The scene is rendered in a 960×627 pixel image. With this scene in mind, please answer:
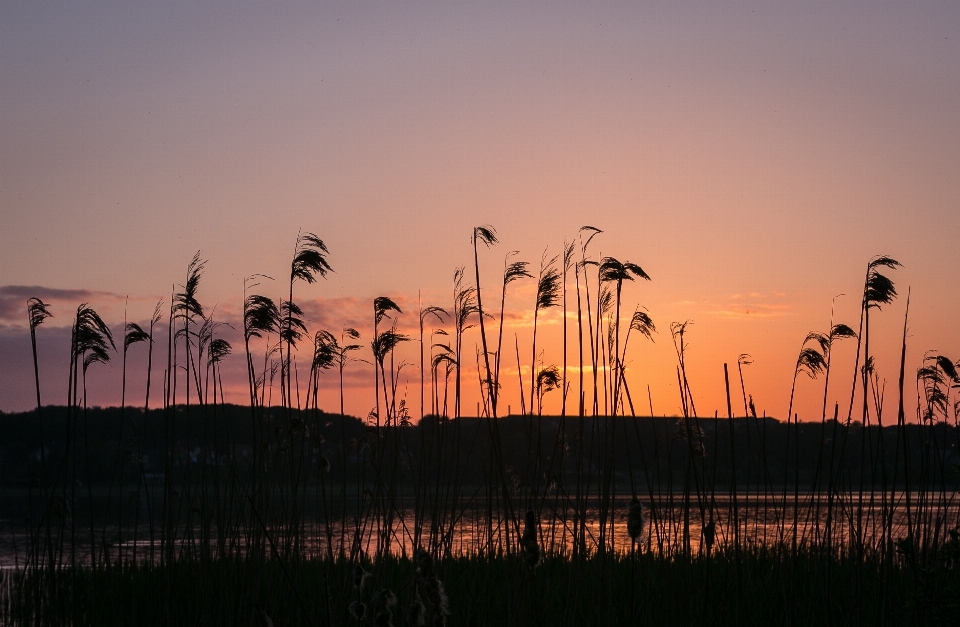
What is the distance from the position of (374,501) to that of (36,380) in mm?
2071

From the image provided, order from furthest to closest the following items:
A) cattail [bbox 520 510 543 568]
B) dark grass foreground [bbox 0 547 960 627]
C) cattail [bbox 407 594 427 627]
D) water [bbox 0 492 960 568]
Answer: water [bbox 0 492 960 568], dark grass foreground [bbox 0 547 960 627], cattail [bbox 520 510 543 568], cattail [bbox 407 594 427 627]

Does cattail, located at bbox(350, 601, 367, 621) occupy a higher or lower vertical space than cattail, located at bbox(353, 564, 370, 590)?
lower

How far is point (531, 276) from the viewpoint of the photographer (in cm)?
476

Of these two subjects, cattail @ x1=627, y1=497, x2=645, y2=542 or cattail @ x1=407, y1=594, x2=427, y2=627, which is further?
cattail @ x1=627, y1=497, x2=645, y2=542

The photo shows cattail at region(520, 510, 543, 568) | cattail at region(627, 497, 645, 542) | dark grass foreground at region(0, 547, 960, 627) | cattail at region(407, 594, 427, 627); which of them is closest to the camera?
cattail at region(407, 594, 427, 627)

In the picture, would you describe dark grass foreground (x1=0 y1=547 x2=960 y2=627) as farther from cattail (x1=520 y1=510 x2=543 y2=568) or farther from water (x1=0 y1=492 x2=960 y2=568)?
cattail (x1=520 y1=510 x2=543 y2=568)

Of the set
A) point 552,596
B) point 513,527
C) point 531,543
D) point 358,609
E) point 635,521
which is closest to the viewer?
point 531,543

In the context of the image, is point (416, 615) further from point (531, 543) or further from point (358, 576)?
point (358, 576)

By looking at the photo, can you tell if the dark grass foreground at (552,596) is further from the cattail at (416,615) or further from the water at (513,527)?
the cattail at (416,615)

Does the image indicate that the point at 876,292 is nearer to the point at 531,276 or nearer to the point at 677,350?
the point at 677,350

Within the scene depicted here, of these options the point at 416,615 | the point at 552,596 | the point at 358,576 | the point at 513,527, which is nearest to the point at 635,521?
the point at 358,576

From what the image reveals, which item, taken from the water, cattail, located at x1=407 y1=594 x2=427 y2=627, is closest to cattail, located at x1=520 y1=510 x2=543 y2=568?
cattail, located at x1=407 y1=594 x2=427 y2=627

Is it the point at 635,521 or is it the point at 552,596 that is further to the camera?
the point at 552,596

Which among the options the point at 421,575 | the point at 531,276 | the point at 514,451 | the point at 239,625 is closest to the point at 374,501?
the point at 239,625
